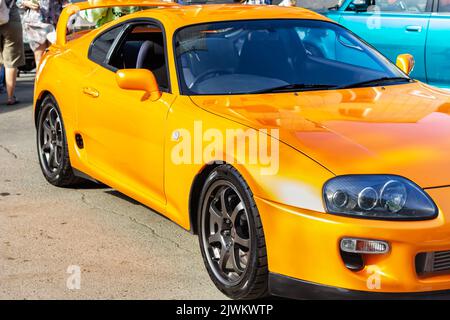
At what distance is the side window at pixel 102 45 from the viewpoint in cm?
618

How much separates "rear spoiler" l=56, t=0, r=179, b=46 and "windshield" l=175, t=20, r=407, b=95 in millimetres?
1578

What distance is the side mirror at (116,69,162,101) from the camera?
5137 millimetres

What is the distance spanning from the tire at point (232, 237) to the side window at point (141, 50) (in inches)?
51.4

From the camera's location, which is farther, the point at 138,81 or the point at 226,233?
the point at 138,81

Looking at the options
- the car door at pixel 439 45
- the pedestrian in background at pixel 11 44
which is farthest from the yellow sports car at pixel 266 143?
the pedestrian in background at pixel 11 44

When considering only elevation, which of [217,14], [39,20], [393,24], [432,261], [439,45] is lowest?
[39,20]

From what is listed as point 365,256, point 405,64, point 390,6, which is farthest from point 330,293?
point 390,6

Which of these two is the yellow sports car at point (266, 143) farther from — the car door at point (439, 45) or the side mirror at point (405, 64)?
the car door at point (439, 45)

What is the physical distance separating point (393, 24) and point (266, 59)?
5.26 meters

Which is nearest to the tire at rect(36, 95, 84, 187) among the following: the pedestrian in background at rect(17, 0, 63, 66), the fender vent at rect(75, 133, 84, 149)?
the fender vent at rect(75, 133, 84, 149)

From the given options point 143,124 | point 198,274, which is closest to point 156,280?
point 198,274

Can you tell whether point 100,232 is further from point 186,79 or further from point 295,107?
point 295,107

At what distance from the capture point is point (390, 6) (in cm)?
1038

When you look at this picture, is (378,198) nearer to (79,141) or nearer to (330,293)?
(330,293)
